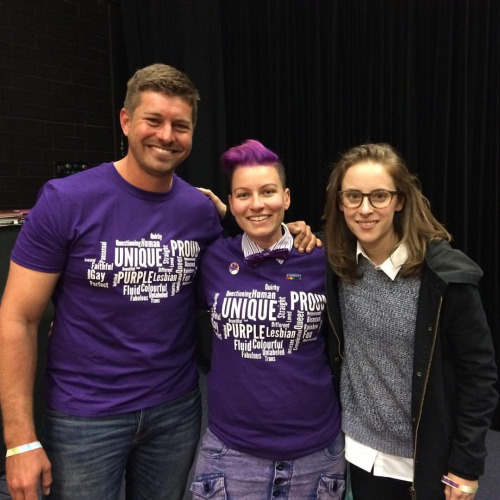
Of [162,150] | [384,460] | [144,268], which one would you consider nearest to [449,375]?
[384,460]

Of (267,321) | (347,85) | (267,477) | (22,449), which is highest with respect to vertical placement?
(347,85)

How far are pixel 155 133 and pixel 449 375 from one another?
1007 millimetres

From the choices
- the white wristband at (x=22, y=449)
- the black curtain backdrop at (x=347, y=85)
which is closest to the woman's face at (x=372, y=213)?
the white wristband at (x=22, y=449)

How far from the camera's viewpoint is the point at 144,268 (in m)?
1.31

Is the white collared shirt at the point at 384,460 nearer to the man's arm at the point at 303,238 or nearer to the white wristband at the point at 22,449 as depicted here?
the man's arm at the point at 303,238

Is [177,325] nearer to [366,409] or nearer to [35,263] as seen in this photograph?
[35,263]

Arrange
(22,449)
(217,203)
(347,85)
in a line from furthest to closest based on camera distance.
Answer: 1. (347,85)
2. (217,203)
3. (22,449)

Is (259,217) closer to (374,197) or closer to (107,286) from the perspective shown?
(374,197)

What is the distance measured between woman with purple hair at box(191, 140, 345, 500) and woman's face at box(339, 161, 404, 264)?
179 millimetres

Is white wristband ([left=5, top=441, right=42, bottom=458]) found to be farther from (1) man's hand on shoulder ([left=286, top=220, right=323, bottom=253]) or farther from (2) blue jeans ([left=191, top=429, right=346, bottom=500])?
(1) man's hand on shoulder ([left=286, top=220, right=323, bottom=253])

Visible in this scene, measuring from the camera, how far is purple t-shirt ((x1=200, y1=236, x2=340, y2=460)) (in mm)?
1290

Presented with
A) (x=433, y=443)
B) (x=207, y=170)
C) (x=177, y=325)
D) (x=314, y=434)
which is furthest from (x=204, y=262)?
(x=207, y=170)

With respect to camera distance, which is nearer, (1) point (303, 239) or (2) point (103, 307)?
(2) point (103, 307)

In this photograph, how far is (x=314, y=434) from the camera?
4.30 feet
